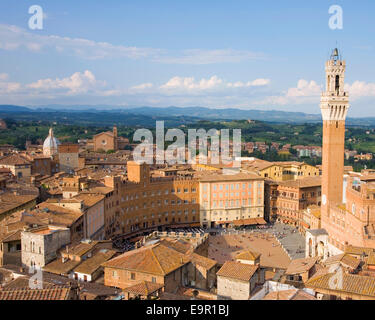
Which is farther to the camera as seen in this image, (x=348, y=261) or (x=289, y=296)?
(x=348, y=261)

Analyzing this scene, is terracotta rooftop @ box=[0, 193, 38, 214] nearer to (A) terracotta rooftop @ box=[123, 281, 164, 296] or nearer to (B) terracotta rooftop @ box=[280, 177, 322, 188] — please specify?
(A) terracotta rooftop @ box=[123, 281, 164, 296]

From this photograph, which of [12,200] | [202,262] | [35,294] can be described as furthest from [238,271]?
[12,200]

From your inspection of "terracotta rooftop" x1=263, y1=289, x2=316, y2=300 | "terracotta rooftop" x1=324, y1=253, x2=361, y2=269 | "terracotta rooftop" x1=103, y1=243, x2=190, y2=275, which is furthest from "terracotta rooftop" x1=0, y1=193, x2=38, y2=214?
"terracotta rooftop" x1=263, y1=289, x2=316, y2=300

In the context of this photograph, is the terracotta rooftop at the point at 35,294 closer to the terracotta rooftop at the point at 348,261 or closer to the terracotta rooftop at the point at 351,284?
the terracotta rooftop at the point at 351,284

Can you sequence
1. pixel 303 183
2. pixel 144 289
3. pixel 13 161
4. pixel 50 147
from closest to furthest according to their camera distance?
pixel 144 289, pixel 13 161, pixel 303 183, pixel 50 147

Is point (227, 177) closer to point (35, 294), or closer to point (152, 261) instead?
point (152, 261)
